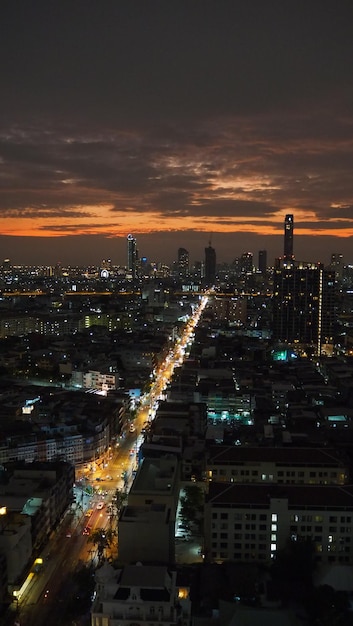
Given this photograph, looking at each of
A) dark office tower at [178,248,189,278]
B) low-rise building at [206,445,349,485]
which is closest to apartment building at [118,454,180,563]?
low-rise building at [206,445,349,485]

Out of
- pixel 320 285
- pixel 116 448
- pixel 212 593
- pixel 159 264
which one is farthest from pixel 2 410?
pixel 159 264

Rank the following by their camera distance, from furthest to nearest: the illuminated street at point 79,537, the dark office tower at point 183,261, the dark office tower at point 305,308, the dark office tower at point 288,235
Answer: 1. the dark office tower at point 183,261
2. the dark office tower at point 288,235
3. the dark office tower at point 305,308
4. the illuminated street at point 79,537

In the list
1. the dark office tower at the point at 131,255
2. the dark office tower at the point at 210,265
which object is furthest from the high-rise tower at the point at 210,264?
the dark office tower at the point at 131,255

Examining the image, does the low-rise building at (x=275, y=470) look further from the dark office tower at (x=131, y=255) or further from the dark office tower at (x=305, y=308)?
Result: the dark office tower at (x=131, y=255)

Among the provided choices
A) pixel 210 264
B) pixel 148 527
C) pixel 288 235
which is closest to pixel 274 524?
pixel 148 527

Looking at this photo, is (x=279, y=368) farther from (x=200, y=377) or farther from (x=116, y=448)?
(x=116, y=448)

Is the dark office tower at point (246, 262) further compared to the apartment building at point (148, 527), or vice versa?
the dark office tower at point (246, 262)

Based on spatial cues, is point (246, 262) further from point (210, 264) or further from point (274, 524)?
point (274, 524)
